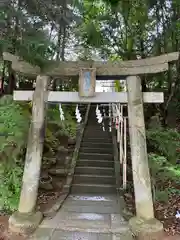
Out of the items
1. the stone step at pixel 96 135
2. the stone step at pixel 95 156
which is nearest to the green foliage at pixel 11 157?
the stone step at pixel 95 156

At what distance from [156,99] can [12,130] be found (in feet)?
10.8

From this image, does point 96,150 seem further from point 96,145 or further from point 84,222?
point 84,222

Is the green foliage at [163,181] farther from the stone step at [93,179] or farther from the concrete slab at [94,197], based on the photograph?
the stone step at [93,179]

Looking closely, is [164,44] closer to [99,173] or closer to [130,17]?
[130,17]

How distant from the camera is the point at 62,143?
10133mm

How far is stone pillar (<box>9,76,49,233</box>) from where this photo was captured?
17.4 ft

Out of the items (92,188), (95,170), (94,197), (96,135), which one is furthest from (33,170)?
(96,135)

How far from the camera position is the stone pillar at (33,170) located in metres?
5.29

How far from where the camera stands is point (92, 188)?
756 cm

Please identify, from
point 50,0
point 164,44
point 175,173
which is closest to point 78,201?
point 175,173

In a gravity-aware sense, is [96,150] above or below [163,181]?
above

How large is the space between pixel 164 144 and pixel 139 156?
4.50 metres

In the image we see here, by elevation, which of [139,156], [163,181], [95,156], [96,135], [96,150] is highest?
[139,156]

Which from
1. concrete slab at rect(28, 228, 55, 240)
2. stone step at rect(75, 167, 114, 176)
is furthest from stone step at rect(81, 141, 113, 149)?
concrete slab at rect(28, 228, 55, 240)
